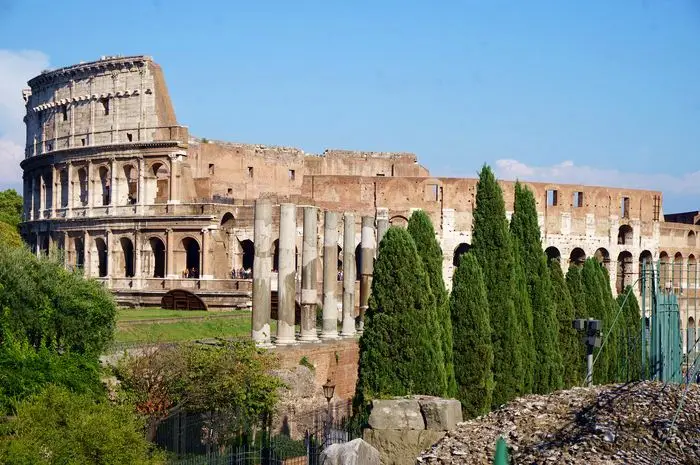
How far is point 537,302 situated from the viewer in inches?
973

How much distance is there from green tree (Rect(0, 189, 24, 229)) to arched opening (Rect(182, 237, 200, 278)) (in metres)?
15.5

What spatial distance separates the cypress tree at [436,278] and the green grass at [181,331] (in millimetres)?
5767

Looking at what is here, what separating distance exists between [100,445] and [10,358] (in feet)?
16.6

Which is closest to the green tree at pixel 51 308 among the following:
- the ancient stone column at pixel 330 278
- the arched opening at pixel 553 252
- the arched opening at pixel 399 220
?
the ancient stone column at pixel 330 278

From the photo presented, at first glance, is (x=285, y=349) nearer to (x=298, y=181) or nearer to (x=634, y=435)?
(x=634, y=435)

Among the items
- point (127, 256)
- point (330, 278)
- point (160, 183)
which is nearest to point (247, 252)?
point (160, 183)

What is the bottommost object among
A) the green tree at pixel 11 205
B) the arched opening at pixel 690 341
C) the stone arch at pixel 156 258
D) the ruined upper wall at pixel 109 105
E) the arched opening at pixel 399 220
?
the arched opening at pixel 690 341

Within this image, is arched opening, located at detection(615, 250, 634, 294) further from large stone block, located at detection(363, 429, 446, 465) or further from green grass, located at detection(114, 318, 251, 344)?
large stone block, located at detection(363, 429, 446, 465)

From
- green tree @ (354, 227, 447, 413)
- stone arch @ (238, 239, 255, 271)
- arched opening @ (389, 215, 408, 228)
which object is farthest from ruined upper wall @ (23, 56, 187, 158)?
green tree @ (354, 227, 447, 413)

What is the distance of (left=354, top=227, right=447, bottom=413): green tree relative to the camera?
18594 millimetres

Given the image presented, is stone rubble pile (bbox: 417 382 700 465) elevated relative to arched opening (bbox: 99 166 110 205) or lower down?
lower down

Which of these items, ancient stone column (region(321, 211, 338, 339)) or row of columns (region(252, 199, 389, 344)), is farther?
ancient stone column (region(321, 211, 338, 339))

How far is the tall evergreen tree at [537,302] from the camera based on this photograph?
2370 cm

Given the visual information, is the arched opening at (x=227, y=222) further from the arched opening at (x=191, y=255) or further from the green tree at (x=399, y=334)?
the green tree at (x=399, y=334)
